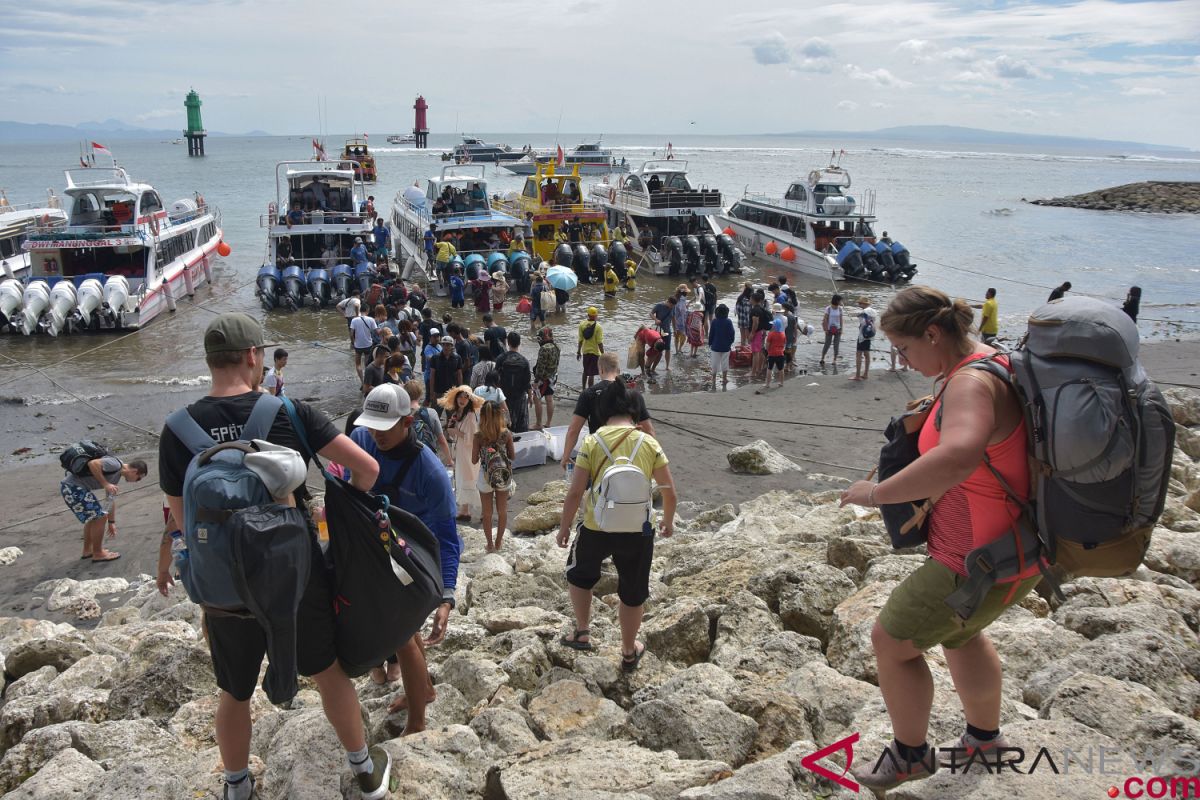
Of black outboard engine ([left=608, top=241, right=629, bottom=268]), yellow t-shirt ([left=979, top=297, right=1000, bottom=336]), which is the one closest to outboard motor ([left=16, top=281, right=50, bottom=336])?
black outboard engine ([left=608, top=241, right=629, bottom=268])

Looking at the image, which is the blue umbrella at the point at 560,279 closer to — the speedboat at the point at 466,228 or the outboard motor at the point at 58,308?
the speedboat at the point at 466,228

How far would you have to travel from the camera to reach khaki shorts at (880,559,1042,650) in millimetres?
2477

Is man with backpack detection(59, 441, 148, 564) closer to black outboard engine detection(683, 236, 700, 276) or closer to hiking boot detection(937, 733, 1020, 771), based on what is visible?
hiking boot detection(937, 733, 1020, 771)

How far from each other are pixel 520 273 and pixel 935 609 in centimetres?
2032

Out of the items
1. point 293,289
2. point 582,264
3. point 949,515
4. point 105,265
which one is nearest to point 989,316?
point 582,264

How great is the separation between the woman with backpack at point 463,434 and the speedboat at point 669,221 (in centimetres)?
1874

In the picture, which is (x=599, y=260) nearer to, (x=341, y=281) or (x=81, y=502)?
(x=341, y=281)

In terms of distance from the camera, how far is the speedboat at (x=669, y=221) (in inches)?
1006

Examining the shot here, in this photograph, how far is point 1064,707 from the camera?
294 cm

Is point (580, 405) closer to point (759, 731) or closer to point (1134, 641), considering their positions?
point (759, 731)

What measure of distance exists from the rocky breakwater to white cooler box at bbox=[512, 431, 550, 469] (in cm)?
365

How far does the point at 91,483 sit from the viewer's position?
23.9 feet

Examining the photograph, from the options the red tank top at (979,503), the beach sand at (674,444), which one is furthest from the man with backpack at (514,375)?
the red tank top at (979,503)

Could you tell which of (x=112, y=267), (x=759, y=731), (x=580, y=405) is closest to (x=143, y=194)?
(x=112, y=267)
